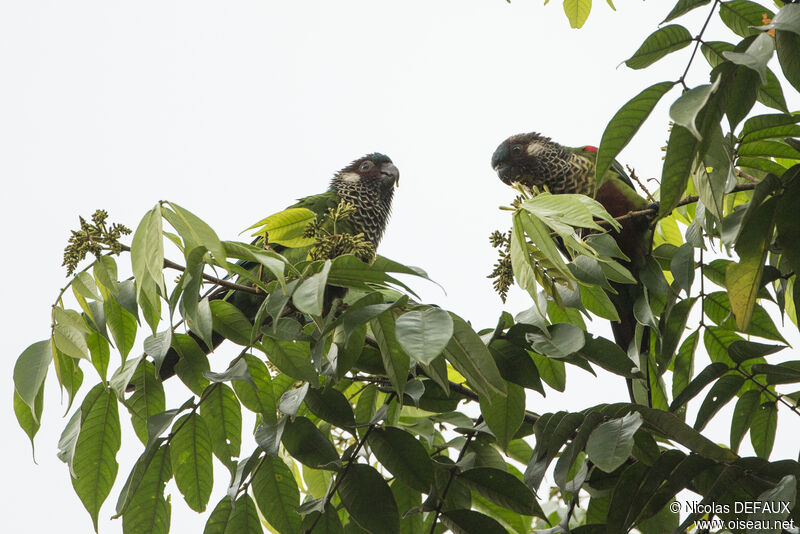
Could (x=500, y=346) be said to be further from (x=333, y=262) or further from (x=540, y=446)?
(x=333, y=262)

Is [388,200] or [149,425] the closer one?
[149,425]

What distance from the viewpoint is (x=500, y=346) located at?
1.14 metres

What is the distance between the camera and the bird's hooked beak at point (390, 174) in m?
3.09

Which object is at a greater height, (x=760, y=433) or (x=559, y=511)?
(x=760, y=433)

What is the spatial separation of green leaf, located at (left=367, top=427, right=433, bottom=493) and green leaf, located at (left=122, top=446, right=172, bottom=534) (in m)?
0.34

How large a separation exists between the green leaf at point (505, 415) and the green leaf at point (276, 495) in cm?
35

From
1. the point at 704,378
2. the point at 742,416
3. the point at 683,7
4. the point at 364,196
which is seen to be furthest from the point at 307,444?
the point at 364,196

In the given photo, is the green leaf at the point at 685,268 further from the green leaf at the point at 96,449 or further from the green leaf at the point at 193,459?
the green leaf at the point at 96,449

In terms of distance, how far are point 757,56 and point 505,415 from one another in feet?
2.00

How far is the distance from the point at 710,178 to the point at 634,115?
13 cm

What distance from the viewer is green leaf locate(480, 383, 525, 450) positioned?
1.09 metres

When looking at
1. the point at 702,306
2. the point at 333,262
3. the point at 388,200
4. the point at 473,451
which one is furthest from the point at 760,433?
the point at 388,200

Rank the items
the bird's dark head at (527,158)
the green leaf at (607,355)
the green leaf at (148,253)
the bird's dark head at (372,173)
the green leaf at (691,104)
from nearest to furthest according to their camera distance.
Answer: the green leaf at (691,104)
the green leaf at (148,253)
the green leaf at (607,355)
the bird's dark head at (527,158)
the bird's dark head at (372,173)

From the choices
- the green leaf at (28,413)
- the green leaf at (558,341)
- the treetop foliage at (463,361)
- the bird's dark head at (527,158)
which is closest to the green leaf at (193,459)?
the treetop foliage at (463,361)
